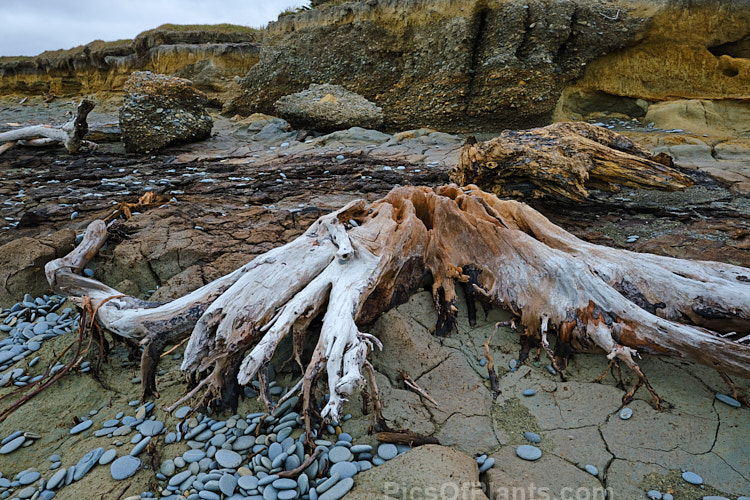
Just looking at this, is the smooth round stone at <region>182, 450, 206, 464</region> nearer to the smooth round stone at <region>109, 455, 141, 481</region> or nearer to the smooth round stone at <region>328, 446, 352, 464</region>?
the smooth round stone at <region>109, 455, 141, 481</region>

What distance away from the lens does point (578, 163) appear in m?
3.78

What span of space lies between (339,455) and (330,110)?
747 centimetres

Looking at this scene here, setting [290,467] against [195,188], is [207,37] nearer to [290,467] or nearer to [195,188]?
[195,188]

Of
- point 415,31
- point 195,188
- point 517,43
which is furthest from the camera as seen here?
point 415,31

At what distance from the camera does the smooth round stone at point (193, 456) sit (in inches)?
75.0

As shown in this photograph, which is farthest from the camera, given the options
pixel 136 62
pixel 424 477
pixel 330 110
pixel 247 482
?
pixel 136 62

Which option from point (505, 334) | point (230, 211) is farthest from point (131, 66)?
point (505, 334)

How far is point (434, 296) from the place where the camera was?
2.63 m

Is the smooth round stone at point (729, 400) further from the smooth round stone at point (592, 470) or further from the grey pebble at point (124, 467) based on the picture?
the grey pebble at point (124, 467)

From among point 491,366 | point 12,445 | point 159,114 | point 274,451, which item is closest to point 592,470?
point 491,366

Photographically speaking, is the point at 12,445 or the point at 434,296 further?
the point at 434,296

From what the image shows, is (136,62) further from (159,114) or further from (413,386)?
(413,386)

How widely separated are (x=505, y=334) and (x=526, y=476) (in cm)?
90

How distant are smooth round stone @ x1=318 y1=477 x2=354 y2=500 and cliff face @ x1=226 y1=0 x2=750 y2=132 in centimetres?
735
